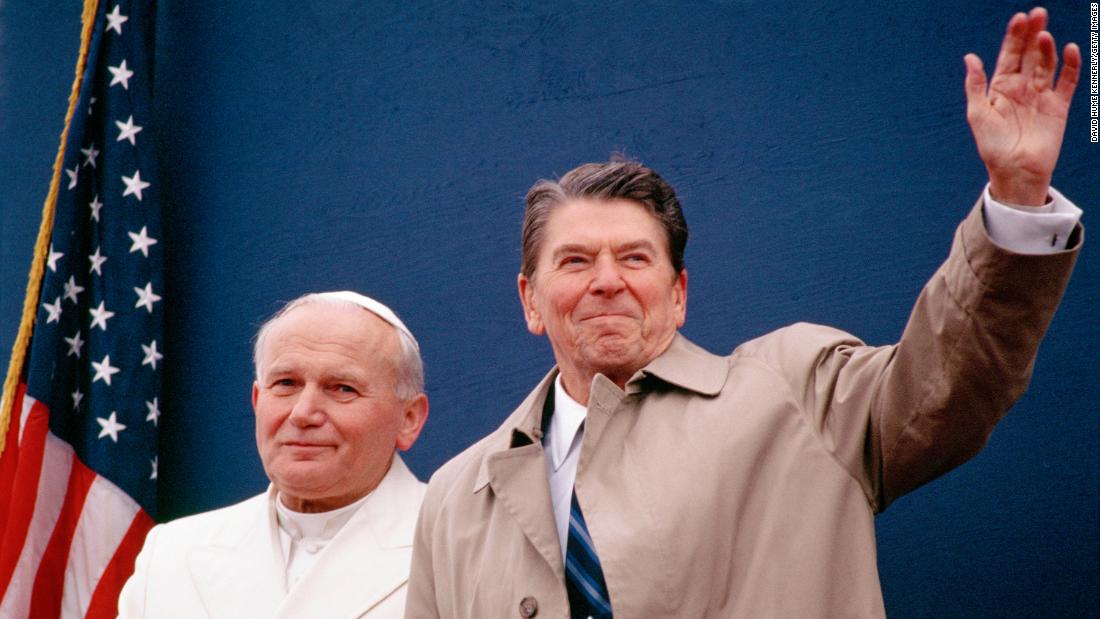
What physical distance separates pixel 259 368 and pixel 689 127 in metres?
1.56

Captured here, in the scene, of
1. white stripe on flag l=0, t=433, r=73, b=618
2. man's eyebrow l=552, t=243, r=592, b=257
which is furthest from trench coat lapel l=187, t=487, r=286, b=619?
man's eyebrow l=552, t=243, r=592, b=257

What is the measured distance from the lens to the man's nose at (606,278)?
2.28 m

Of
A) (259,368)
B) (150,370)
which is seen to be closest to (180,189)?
(150,370)

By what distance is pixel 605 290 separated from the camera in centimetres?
228

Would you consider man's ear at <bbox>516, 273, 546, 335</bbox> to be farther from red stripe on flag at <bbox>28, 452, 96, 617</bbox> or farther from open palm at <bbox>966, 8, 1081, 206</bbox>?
red stripe on flag at <bbox>28, 452, 96, 617</bbox>

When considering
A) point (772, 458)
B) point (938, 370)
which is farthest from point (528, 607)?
point (938, 370)

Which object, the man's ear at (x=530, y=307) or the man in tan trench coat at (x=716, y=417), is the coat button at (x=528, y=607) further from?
the man's ear at (x=530, y=307)

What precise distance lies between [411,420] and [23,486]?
1564 mm

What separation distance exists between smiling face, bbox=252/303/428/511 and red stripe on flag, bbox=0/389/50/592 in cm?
119

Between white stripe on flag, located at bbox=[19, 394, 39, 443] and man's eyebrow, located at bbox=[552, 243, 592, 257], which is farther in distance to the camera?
white stripe on flag, located at bbox=[19, 394, 39, 443]

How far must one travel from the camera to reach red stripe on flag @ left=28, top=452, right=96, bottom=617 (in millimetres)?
3803

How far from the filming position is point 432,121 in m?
3.99

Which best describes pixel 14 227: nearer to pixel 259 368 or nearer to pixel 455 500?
pixel 259 368

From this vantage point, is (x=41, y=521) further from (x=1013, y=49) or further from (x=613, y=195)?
(x=1013, y=49)
